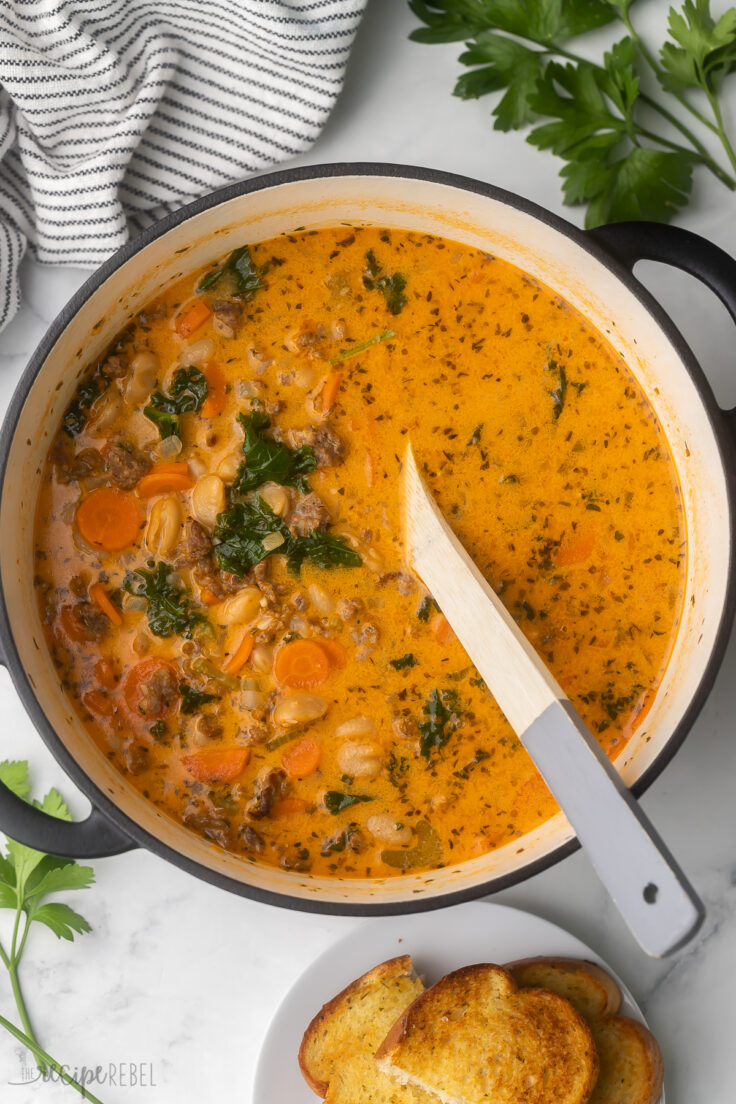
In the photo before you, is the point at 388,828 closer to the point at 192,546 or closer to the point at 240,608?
the point at 240,608

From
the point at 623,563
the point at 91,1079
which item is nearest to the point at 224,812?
the point at 91,1079

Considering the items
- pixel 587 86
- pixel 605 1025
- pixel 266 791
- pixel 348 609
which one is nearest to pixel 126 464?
pixel 348 609

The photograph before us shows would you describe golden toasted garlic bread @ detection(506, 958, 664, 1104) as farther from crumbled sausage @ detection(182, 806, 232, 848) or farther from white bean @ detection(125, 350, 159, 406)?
white bean @ detection(125, 350, 159, 406)


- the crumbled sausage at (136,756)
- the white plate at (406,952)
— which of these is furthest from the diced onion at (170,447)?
the white plate at (406,952)

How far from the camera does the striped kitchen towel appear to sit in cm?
238

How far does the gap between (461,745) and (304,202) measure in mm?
1394

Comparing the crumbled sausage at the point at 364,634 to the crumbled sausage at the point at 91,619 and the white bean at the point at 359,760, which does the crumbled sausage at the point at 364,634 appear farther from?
the crumbled sausage at the point at 91,619

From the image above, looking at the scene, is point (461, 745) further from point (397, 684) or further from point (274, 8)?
point (274, 8)

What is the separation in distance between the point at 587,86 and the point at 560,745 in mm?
1697

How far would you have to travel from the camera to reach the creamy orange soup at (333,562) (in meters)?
2.35

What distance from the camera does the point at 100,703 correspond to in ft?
7.84

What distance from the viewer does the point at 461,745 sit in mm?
2363

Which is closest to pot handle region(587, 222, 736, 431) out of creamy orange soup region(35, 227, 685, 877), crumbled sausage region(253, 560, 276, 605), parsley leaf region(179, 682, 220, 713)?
creamy orange soup region(35, 227, 685, 877)

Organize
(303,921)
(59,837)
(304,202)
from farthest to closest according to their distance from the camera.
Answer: (303,921) → (304,202) → (59,837)
